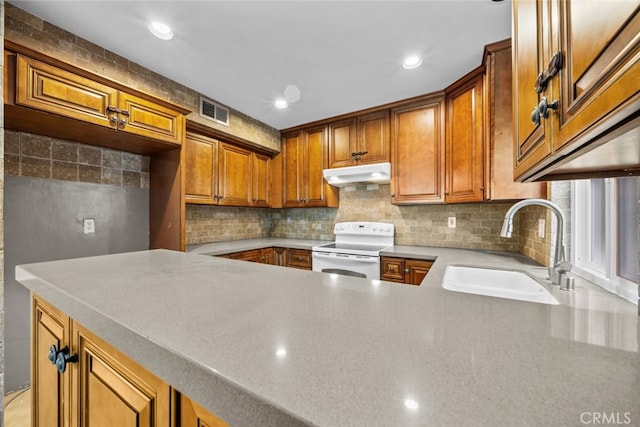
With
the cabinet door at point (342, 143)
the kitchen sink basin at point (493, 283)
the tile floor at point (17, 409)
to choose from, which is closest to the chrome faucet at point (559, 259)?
the kitchen sink basin at point (493, 283)

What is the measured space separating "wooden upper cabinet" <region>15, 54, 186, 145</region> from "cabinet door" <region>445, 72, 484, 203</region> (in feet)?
7.77

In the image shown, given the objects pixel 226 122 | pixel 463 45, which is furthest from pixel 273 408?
pixel 226 122

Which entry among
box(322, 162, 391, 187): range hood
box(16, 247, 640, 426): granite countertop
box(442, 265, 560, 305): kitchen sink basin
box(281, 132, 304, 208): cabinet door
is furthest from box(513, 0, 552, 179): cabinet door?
box(281, 132, 304, 208): cabinet door

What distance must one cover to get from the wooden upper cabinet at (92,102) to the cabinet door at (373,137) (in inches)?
70.1

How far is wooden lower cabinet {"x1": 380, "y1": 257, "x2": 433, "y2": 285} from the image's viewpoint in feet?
7.28

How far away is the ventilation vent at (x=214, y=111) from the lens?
252 centimetres

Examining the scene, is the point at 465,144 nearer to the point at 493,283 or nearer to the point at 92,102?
the point at 493,283

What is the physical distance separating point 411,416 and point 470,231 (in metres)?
2.66

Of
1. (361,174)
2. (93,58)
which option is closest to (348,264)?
(361,174)

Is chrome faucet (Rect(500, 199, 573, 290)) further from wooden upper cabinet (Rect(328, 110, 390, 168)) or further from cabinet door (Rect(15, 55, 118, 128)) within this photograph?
cabinet door (Rect(15, 55, 118, 128))

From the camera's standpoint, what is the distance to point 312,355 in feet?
1.20

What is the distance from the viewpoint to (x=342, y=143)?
302 centimetres

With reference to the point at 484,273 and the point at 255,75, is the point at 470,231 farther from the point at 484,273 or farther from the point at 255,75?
the point at 255,75

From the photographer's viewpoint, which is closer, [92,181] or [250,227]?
[92,181]
